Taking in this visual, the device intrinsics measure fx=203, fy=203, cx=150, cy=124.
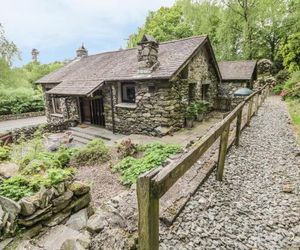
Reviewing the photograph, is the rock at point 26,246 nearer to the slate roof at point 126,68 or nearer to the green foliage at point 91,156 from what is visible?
the green foliage at point 91,156

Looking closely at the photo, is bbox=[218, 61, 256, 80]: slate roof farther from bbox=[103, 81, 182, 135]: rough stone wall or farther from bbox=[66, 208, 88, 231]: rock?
bbox=[66, 208, 88, 231]: rock

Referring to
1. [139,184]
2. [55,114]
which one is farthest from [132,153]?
[55,114]

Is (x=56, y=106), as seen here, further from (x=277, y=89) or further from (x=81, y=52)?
(x=277, y=89)

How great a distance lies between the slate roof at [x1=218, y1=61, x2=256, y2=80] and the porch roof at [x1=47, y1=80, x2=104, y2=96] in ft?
42.3

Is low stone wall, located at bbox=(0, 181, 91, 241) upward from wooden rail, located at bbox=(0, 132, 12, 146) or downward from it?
upward

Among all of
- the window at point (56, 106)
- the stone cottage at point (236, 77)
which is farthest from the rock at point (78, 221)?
the stone cottage at point (236, 77)

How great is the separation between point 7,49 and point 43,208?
25184mm

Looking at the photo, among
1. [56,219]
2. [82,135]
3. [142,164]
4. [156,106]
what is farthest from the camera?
[82,135]

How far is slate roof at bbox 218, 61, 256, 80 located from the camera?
18391 mm

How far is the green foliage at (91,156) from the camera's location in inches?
275

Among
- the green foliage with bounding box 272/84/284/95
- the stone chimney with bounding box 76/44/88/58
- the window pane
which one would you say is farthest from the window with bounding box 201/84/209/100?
the green foliage with bounding box 272/84/284/95

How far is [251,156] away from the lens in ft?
17.2

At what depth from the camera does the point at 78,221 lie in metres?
3.64

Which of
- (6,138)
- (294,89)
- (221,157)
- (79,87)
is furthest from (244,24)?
(6,138)
